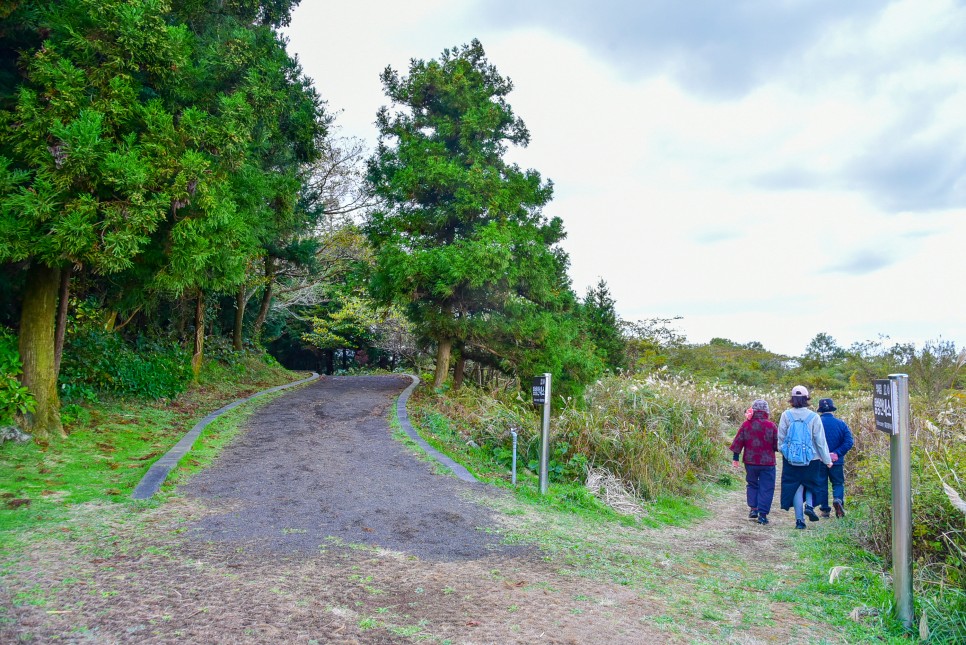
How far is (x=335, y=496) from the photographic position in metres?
6.35

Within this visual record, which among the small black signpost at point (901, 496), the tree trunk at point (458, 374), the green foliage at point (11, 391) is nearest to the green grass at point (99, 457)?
the green foliage at point (11, 391)

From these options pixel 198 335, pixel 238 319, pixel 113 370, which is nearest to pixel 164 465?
pixel 113 370

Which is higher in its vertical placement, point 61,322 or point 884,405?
point 61,322

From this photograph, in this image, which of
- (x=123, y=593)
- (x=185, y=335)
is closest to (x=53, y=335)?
(x=123, y=593)

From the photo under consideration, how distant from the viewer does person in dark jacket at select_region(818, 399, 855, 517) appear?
7.10m

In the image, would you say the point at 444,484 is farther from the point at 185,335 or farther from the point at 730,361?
the point at 730,361

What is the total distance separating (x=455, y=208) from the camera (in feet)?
44.5

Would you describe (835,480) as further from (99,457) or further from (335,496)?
(99,457)

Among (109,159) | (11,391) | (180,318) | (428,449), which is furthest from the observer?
(180,318)

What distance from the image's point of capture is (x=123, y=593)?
11.9 ft

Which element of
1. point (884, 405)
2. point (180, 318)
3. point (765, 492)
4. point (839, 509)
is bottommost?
point (839, 509)

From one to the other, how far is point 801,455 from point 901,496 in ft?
11.4

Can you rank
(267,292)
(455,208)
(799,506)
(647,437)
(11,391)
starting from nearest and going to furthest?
(799,506), (11,391), (647,437), (455,208), (267,292)

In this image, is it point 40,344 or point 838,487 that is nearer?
point 838,487
